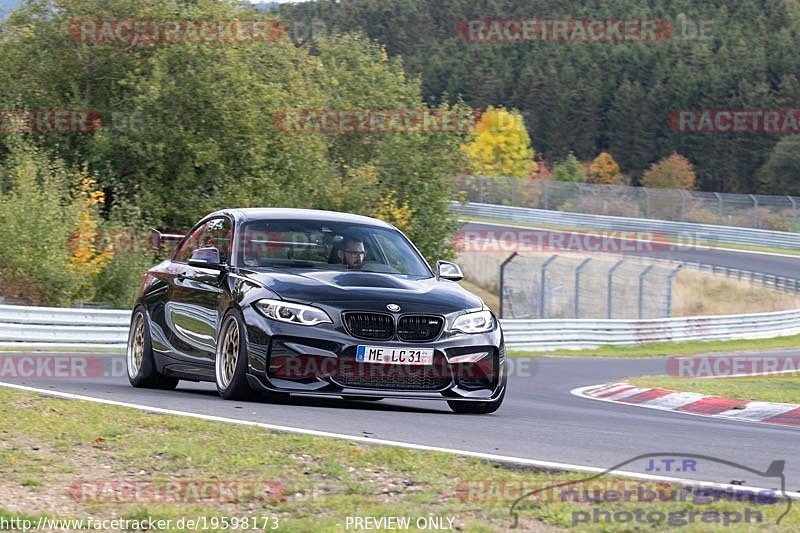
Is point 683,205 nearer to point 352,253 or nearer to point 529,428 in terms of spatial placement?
point 352,253

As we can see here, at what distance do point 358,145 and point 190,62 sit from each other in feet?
43.7

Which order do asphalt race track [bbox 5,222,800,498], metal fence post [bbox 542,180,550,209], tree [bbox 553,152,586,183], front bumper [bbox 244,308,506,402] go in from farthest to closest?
tree [bbox 553,152,586,183] < metal fence post [bbox 542,180,550,209] < front bumper [bbox 244,308,506,402] < asphalt race track [bbox 5,222,800,498]

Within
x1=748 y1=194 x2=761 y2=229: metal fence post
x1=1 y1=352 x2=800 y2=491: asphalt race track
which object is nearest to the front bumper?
x1=1 y1=352 x2=800 y2=491: asphalt race track

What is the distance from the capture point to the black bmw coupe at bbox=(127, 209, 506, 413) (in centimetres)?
932

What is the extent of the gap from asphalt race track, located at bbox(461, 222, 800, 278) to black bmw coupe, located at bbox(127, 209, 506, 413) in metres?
37.3

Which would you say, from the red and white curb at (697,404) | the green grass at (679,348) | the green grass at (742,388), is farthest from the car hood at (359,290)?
the green grass at (679,348)

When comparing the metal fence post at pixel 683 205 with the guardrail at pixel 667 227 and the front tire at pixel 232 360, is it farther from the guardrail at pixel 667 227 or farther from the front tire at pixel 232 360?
the front tire at pixel 232 360

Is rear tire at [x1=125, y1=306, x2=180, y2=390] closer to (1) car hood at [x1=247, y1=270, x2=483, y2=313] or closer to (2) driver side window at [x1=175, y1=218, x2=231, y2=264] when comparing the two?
(2) driver side window at [x1=175, y1=218, x2=231, y2=264]

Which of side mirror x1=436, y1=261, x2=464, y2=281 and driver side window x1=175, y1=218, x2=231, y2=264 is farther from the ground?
driver side window x1=175, y1=218, x2=231, y2=264

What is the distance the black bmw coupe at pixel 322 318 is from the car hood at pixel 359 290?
0.04 ft

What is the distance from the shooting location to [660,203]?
2318 inches

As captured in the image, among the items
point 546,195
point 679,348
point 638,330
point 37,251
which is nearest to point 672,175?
A: point 546,195

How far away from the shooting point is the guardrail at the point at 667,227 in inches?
2206

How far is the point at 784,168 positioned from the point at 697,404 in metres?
89.8
